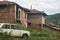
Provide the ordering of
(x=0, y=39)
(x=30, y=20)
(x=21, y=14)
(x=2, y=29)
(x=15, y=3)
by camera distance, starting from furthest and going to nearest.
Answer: (x=30, y=20) < (x=21, y=14) < (x=15, y=3) < (x=2, y=29) < (x=0, y=39)

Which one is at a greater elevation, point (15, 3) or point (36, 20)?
point (15, 3)

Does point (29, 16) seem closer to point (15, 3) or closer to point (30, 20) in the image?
point (30, 20)

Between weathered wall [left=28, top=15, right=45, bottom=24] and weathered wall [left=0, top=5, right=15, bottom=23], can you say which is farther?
weathered wall [left=28, top=15, right=45, bottom=24]

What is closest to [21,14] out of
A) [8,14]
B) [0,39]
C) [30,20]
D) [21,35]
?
[8,14]

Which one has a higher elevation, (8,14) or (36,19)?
(8,14)

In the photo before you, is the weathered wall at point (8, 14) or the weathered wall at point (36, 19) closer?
the weathered wall at point (8, 14)

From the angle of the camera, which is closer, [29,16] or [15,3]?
[15,3]

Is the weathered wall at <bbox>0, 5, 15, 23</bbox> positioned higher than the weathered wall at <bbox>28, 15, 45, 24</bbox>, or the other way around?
the weathered wall at <bbox>0, 5, 15, 23</bbox>

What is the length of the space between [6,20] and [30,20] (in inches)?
625

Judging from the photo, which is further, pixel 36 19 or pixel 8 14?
pixel 36 19

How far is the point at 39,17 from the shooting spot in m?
56.7

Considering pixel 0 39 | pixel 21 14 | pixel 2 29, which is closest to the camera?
pixel 0 39

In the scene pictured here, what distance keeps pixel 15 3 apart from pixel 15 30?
48.5 feet

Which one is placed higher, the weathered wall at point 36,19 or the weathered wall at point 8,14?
the weathered wall at point 8,14
